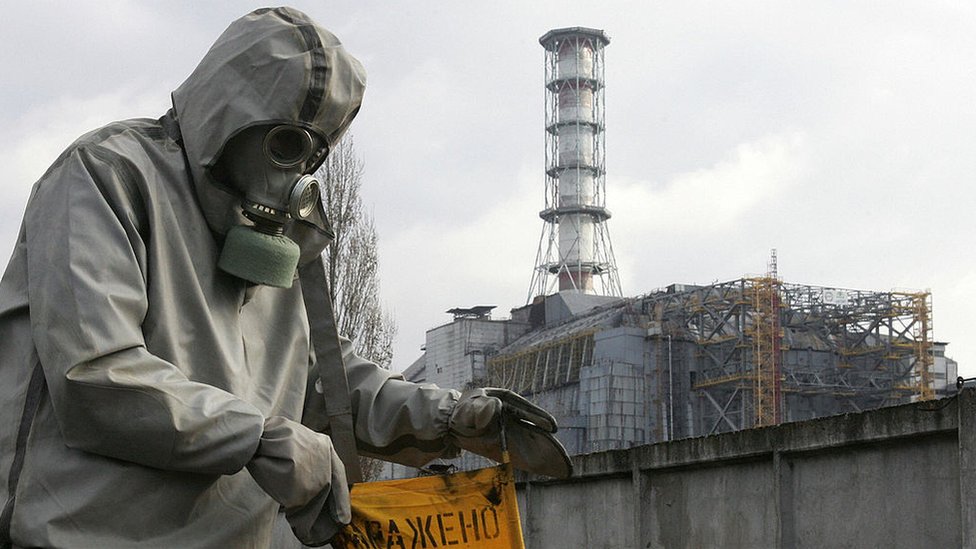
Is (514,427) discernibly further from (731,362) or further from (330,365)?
(731,362)

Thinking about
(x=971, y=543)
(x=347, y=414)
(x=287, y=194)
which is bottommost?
(x=971, y=543)

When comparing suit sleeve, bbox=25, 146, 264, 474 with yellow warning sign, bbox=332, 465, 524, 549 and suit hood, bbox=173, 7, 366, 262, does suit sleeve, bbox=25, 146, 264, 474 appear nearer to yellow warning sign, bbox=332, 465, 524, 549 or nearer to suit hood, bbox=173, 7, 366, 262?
suit hood, bbox=173, 7, 366, 262

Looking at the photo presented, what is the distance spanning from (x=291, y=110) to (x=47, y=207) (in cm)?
45

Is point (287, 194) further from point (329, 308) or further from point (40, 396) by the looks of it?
point (40, 396)

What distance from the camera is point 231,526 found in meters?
2.36

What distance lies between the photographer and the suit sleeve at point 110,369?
7.13ft

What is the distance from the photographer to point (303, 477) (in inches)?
86.3

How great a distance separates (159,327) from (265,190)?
31 centimetres

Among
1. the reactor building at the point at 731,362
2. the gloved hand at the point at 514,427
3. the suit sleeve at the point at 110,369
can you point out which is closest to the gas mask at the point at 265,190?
the suit sleeve at the point at 110,369

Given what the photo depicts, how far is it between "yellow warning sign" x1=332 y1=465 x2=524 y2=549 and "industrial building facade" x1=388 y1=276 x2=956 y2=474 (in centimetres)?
4416

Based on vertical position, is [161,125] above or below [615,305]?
below

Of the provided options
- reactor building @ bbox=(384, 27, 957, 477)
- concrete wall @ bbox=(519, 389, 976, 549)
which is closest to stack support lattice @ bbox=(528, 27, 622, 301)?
reactor building @ bbox=(384, 27, 957, 477)

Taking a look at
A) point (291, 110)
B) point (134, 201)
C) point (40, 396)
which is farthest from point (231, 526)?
point (291, 110)

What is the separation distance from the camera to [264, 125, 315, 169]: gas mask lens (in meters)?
2.43
